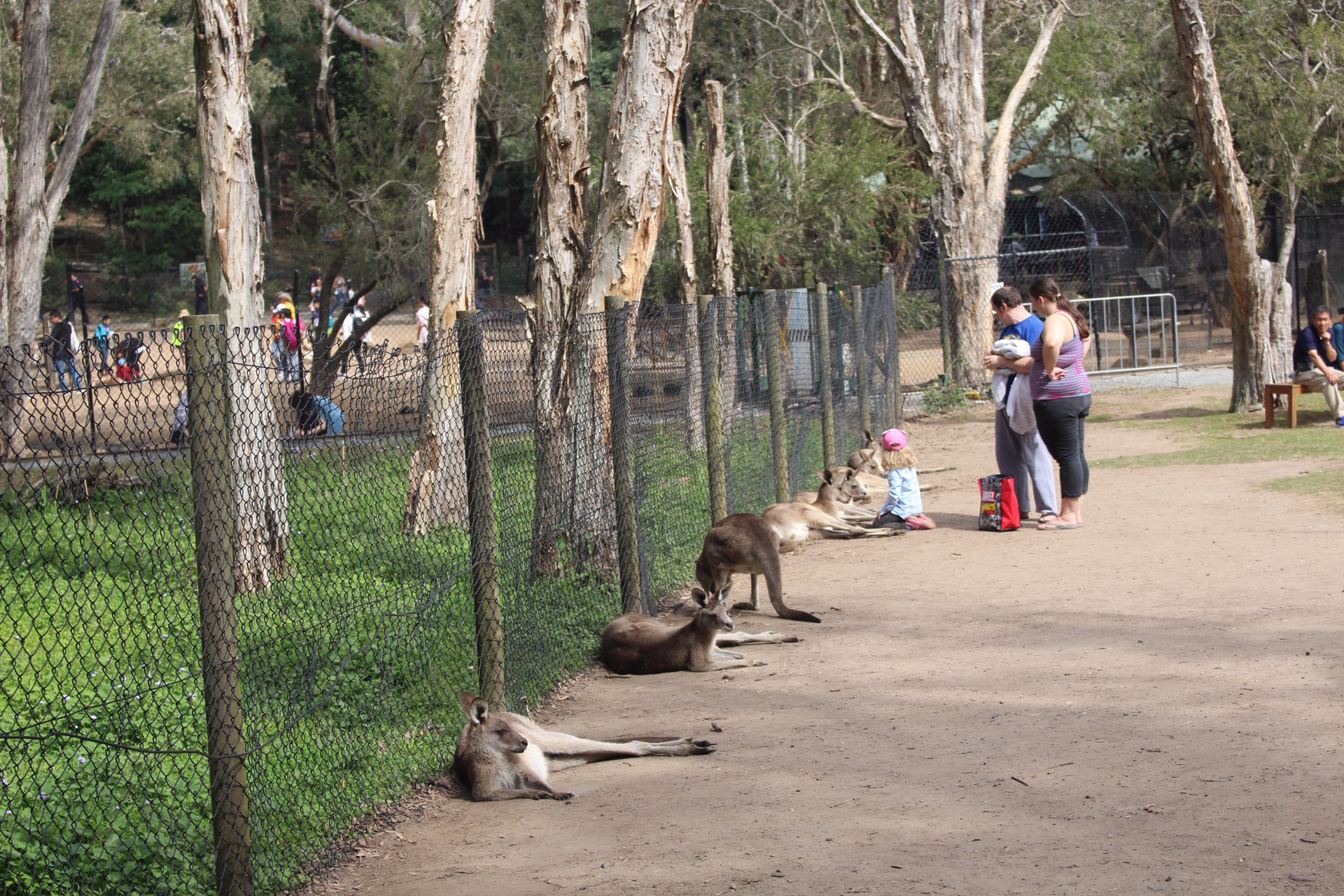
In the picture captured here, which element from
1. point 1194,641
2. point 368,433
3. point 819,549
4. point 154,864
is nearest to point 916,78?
point 819,549

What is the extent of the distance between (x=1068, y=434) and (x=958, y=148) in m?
13.0

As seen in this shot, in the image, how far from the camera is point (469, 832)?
502 cm

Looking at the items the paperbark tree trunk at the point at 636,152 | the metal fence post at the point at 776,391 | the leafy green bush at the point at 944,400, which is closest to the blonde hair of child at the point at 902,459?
the metal fence post at the point at 776,391

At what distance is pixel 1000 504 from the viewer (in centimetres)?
1095

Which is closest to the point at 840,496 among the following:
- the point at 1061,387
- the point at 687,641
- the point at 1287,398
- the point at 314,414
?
the point at 1061,387

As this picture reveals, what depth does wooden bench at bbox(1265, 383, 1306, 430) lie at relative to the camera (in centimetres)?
1584

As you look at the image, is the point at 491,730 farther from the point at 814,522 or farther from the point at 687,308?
the point at 814,522

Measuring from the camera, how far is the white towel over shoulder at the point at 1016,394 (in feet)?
34.8

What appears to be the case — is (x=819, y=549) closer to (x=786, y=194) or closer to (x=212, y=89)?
(x=212, y=89)

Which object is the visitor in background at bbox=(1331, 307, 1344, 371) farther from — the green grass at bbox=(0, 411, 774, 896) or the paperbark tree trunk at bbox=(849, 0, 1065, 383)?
the green grass at bbox=(0, 411, 774, 896)

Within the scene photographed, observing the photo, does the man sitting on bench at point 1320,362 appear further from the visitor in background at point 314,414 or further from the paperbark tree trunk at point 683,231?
the visitor in background at point 314,414

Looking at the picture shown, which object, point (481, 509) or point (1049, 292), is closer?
point (481, 509)

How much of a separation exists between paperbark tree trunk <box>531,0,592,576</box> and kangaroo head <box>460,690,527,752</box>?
10.1ft

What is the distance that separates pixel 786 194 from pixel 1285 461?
12.5 metres
